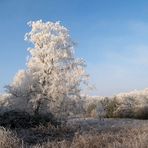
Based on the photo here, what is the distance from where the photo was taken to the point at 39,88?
34.5 meters

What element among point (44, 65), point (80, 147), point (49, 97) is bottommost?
point (80, 147)

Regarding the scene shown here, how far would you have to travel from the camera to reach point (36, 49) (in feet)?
115

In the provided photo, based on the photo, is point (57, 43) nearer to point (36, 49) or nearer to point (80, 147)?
point (36, 49)

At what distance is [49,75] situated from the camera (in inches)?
1350

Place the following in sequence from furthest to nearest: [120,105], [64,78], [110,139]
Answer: [120,105], [64,78], [110,139]

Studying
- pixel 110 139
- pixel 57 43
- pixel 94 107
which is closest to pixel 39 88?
pixel 57 43

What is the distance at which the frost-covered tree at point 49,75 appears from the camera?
33875mm

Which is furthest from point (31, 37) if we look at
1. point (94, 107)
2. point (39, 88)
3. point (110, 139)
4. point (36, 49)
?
point (110, 139)

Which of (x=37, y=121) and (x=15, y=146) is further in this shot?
(x=37, y=121)

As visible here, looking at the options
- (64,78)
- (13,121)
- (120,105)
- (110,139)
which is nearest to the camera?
(110,139)

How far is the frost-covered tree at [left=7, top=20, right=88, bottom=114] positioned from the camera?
111ft

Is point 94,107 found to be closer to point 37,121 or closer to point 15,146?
point 37,121

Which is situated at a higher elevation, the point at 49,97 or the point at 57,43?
the point at 57,43

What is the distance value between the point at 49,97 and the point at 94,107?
436 inches
